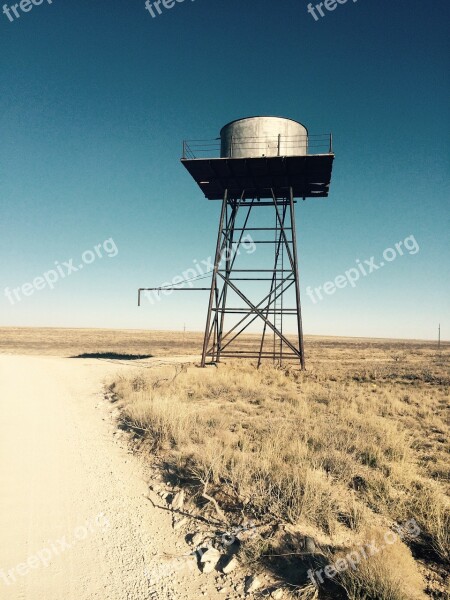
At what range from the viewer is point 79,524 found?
145 inches

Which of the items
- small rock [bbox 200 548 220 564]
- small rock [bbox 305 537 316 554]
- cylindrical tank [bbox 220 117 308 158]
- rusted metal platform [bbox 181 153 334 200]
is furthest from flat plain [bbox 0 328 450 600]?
cylindrical tank [bbox 220 117 308 158]

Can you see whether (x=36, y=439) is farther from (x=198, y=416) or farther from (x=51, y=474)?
(x=198, y=416)

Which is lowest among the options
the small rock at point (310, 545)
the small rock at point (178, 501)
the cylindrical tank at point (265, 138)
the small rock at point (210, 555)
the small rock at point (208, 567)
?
the small rock at point (208, 567)

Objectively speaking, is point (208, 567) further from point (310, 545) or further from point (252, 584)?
point (310, 545)

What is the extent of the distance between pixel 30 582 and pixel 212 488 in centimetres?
207

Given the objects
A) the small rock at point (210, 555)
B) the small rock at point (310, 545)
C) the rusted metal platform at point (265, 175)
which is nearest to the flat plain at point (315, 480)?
the small rock at point (310, 545)

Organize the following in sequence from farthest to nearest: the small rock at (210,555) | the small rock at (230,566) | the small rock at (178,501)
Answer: the small rock at (178,501) → the small rock at (210,555) → the small rock at (230,566)

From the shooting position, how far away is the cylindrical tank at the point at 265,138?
539 inches

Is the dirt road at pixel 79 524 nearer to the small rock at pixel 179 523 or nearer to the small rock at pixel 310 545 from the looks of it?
the small rock at pixel 179 523

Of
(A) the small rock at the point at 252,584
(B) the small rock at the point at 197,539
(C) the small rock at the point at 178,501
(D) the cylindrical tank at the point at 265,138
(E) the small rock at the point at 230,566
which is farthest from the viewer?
(D) the cylindrical tank at the point at 265,138

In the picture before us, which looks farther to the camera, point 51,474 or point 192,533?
point 51,474

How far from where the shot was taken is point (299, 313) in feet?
45.0

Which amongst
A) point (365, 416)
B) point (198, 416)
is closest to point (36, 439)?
point (198, 416)

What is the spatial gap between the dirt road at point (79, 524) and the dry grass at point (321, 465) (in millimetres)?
687
